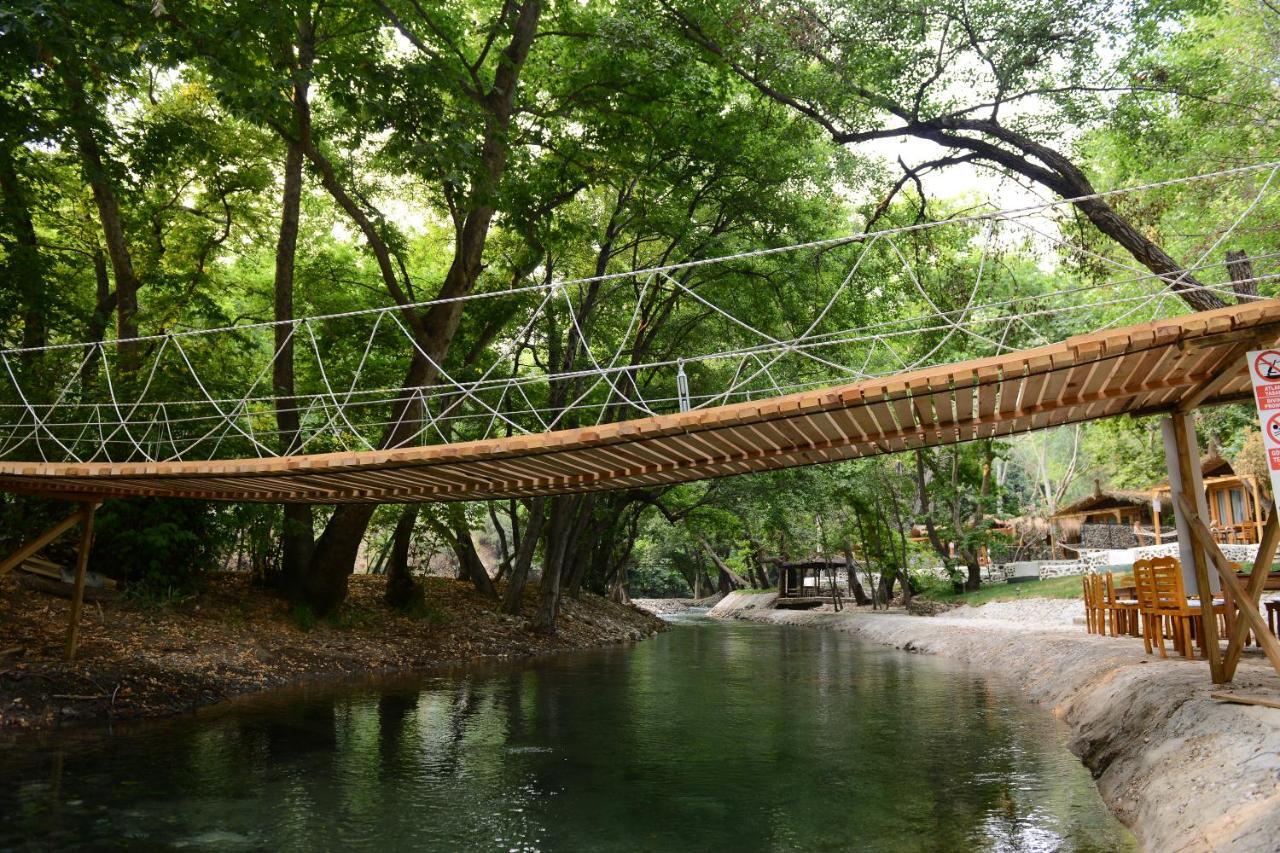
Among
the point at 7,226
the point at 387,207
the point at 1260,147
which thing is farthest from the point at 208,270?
the point at 1260,147

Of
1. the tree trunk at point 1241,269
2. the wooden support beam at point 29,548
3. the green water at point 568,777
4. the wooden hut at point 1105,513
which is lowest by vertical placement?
the green water at point 568,777

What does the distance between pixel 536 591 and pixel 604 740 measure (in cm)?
1331

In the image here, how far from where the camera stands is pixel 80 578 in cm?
778

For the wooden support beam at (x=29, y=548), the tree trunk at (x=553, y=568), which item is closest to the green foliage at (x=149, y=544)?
the wooden support beam at (x=29, y=548)

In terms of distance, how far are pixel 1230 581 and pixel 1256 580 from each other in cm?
20

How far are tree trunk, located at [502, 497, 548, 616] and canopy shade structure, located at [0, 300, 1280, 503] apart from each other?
8.62 metres

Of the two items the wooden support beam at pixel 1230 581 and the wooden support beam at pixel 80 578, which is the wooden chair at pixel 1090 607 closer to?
the wooden support beam at pixel 1230 581

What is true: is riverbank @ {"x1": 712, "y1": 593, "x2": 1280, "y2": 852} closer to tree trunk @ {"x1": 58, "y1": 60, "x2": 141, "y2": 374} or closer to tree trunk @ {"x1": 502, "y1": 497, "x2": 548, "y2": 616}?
tree trunk @ {"x1": 502, "y1": 497, "x2": 548, "y2": 616}

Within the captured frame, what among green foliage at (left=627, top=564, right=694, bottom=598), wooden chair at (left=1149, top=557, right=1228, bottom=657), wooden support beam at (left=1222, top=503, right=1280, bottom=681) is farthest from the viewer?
green foliage at (left=627, top=564, right=694, bottom=598)

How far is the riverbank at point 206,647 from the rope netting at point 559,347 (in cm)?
179

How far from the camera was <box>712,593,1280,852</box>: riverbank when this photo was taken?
356 centimetres

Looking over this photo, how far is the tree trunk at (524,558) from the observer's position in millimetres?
15805

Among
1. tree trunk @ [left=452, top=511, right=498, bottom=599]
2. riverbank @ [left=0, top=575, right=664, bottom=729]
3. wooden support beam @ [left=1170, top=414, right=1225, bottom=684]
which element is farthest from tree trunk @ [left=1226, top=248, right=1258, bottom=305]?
tree trunk @ [left=452, top=511, right=498, bottom=599]

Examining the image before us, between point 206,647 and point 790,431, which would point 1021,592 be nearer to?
point 790,431
